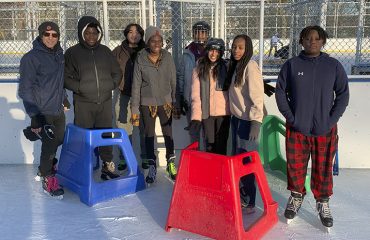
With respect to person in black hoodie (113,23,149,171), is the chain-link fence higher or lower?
higher

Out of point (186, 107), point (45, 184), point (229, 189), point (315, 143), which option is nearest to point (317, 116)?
point (315, 143)

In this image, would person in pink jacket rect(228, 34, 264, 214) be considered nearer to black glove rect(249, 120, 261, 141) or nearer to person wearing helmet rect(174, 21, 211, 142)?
black glove rect(249, 120, 261, 141)

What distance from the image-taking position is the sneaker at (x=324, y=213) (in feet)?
9.59

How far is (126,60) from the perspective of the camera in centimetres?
389

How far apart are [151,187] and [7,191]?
137 centimetres

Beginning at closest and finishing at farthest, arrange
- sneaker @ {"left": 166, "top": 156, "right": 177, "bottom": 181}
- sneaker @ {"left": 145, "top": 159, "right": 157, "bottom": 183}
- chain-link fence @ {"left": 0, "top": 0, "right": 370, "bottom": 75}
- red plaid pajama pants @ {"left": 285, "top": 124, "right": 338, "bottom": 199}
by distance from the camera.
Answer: red plaid pajama pants @ {"left": 285, "top": 124, "right": 338, "bottom": 199} < sneaker @ {"left": 145, "top": 159, "right": 157, "bottom": 183} < sneaker @ {"left": 166, "top": 156, "right": 177, "bottom": 181} < chain-link fence @ {"left": 0, "top": 0, "right": 370, "bottom": 75}

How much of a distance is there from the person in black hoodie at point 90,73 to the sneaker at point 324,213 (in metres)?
2.02

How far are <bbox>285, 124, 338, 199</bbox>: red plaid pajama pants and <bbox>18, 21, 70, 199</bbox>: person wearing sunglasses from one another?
6.38 ft

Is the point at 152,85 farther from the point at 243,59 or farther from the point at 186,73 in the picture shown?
the point at 243,59

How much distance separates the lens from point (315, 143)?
2.93 m

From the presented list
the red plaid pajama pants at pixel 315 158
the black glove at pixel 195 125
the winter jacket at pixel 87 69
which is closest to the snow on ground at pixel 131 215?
the red plaid pajama pants at pixel 315 158

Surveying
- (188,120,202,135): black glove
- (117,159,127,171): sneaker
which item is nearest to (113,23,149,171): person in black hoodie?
(117,159,127,171): sneaker

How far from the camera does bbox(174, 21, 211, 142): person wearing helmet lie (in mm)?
3811

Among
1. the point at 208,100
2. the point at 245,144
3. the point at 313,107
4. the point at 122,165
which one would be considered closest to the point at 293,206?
the point at 245,144
